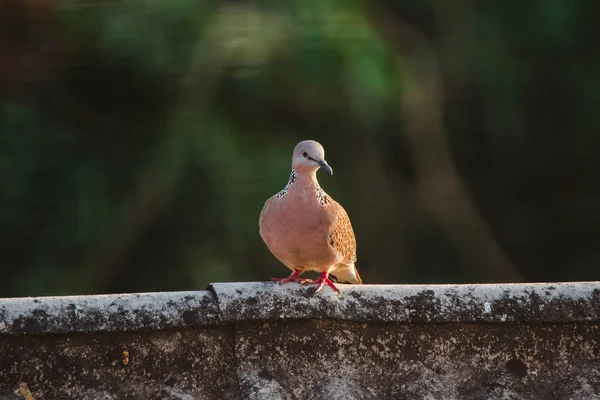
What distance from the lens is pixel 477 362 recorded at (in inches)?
100

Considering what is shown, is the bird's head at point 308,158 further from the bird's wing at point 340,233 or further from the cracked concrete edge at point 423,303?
the cracked concrete edge at point 423,303

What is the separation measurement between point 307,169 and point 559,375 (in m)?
1.18

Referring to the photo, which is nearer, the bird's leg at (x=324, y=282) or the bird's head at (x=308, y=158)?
the bird's leg at (x=324, y=282)

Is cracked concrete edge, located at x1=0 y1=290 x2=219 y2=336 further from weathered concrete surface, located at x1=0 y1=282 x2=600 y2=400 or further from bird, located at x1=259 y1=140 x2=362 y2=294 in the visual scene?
bird, located at x1=259 y1=140 x2=362 y2=294

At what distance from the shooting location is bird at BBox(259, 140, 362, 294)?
3.27m

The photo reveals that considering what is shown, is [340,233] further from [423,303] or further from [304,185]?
[423,303]

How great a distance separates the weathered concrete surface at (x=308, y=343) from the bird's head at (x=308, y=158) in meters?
0.83

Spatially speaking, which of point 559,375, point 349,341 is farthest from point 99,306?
point 559,375

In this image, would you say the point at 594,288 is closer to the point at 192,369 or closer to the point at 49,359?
the point at 192,369

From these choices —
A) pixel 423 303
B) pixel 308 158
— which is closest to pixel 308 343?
pixel 423 303

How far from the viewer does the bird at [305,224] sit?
10.7 ft

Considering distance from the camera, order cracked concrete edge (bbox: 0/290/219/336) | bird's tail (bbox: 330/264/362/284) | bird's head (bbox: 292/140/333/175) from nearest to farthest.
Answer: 1. cracked concrete edge (bbox: 0/290/219/336)
2. bird's head (bbox: 292/140/333/175)
3. bird's tail (bbox: 330/264/362/284)

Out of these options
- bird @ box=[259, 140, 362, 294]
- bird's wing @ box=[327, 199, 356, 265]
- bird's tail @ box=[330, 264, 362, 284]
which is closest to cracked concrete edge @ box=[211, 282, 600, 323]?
bird @ box=[259, 140, 362, 294]

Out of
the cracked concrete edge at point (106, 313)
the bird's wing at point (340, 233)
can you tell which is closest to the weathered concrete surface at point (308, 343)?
the cracked concrete edge at point (106, 313)
